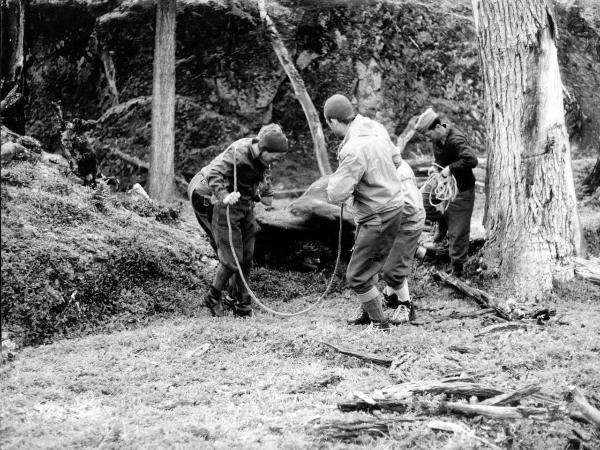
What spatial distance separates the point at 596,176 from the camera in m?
13.1

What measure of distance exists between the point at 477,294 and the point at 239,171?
3.44 meters

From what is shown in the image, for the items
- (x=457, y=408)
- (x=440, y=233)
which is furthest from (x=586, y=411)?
(x=440, y=233)

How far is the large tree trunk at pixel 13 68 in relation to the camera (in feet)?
36.2

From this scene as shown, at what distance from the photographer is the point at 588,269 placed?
842 centimetres

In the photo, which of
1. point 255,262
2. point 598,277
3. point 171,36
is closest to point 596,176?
point 598,277

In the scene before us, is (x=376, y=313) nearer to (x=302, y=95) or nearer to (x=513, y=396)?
(x=513, y=396)

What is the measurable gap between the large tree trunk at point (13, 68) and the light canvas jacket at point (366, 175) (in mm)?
6564

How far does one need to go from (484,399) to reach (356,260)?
8.22 feet

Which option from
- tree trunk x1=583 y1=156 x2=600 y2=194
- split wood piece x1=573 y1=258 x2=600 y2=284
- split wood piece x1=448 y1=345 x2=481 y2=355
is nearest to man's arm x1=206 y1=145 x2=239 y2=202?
split wood piece x1=448 y1=345 x2=481 y2=355

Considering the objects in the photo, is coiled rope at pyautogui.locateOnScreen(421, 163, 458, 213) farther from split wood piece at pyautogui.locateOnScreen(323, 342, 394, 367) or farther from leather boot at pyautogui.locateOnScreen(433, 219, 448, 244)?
split wood piece at pyautogui.locateOnScreen(323, 342, 394, 367)

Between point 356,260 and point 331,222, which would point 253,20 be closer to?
point 331,222

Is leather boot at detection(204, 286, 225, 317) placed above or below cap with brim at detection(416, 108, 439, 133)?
below

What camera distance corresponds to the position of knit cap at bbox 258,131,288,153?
306 inches

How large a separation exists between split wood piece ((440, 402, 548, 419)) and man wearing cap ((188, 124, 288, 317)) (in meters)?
3.81
